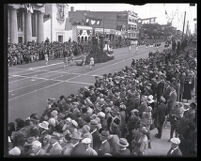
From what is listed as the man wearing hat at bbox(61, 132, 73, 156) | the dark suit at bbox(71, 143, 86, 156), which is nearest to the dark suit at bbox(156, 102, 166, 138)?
the man wearing hat at bbox(61, 132, 73, 156)

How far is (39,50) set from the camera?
3356cm

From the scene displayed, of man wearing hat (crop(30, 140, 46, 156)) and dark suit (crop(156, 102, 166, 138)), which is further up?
man wearing hat (crop(30, 140, 46, 156))

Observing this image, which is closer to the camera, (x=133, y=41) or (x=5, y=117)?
(x=5, y=117)

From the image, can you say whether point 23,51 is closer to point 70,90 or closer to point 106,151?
point 70,90

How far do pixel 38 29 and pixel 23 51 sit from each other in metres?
10.3

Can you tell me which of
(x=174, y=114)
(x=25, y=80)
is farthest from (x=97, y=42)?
(x=174, y=114)

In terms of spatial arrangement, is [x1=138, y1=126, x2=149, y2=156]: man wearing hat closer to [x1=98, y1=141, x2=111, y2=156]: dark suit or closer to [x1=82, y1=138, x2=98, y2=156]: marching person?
[x1=98, y1=141, x2=111, y2=156]: dark suit

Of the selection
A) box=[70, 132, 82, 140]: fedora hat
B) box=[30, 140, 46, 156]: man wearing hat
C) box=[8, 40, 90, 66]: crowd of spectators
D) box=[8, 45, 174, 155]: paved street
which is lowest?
box=[8, 45, 174, 155]: paved street

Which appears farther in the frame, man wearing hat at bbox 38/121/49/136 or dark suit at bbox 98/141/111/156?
man wearing hat at bbox 38/121/49/136

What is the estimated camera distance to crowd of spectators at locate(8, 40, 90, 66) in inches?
1147

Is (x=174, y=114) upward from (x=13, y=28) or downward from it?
downward

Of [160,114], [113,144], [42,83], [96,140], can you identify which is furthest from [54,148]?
[42,83]

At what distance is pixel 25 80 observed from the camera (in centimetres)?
2364
